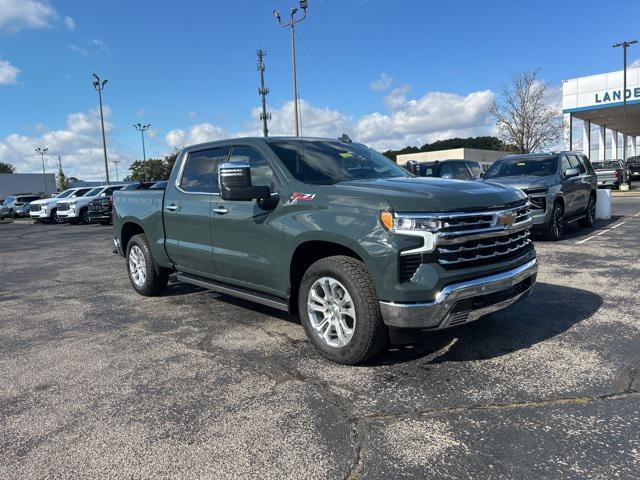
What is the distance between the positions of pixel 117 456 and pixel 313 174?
2751 mm

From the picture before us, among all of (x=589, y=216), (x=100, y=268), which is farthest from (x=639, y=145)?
(x=100, y=268)

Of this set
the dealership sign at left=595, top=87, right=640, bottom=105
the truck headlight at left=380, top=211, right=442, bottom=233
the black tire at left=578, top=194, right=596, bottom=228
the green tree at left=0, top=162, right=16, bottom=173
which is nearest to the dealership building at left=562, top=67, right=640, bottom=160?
the dealership sign at left=595, top=87, right=640, bottom=105

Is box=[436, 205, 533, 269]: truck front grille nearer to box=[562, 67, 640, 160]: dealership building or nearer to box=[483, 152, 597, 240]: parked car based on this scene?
box=[483, 152, 597, 240]: parked car

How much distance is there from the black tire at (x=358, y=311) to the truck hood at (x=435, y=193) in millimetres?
565

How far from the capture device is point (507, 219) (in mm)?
4055

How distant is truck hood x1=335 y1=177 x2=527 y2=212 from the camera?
3.66 m

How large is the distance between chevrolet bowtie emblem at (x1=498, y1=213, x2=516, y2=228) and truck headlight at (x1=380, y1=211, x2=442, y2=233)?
703 millimetres

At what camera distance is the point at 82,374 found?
4.08m

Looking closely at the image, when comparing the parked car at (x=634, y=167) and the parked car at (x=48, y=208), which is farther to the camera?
the parked car at (x=634, y=167)

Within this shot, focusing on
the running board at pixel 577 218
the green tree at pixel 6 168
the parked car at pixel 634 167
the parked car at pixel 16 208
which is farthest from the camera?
the green tree at pixel 6 168

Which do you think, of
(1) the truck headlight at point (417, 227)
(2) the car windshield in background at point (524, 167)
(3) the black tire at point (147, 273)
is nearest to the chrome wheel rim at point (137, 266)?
(3) the black tire at point (147, 273)

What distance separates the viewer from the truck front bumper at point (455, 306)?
11.6 feet

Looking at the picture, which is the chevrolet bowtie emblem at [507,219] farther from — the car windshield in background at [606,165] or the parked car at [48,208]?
the car windshield in background at [606,165]

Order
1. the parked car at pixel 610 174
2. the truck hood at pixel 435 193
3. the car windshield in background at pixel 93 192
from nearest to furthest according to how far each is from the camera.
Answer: the truck hood at pixel 435 193
the car windshield in background at pixel 93 192
the parked car at pixel 610 174
